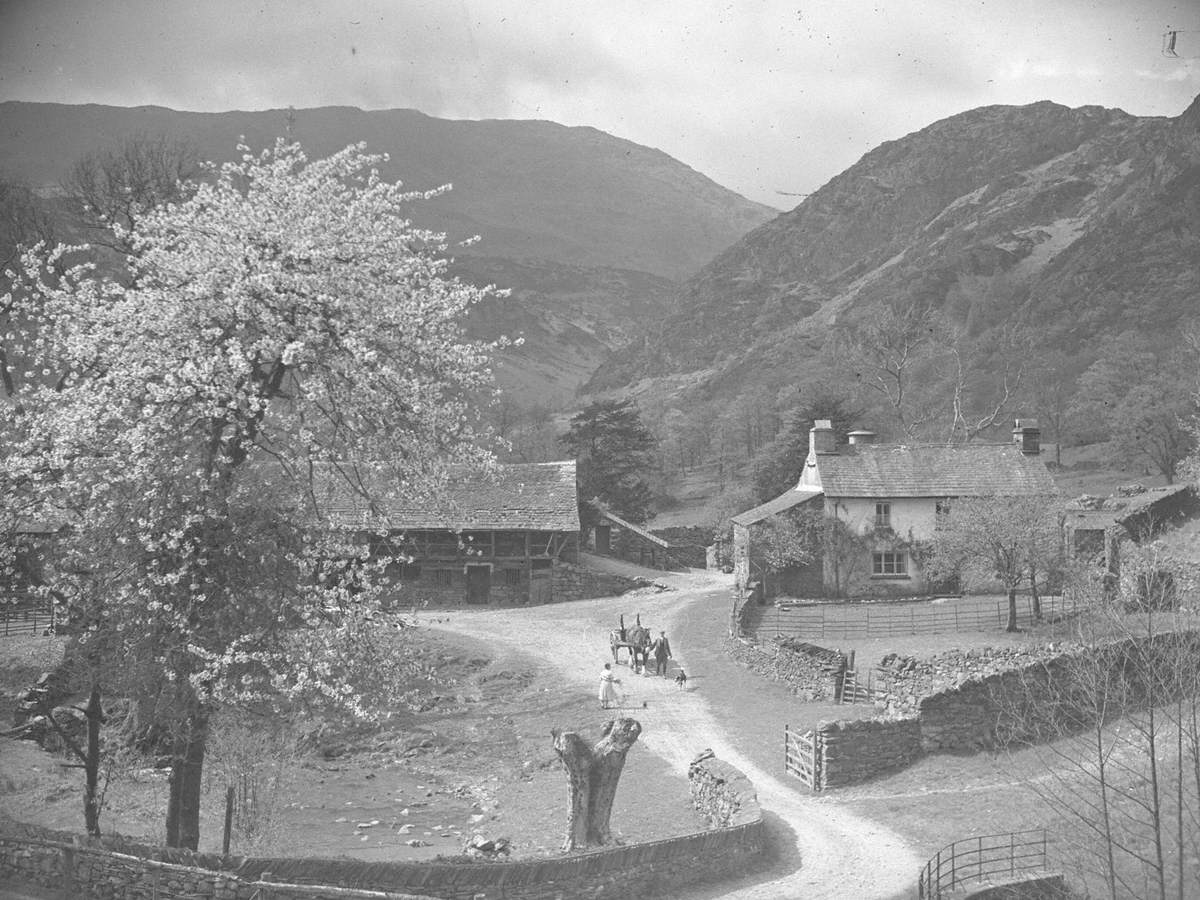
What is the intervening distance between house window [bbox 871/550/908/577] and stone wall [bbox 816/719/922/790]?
23.4 metres

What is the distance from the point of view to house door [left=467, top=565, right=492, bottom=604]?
51.3 meters

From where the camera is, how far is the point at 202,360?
1530cm

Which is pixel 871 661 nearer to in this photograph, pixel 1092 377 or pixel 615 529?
pixel 615 529

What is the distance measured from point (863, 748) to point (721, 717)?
7246 millimetres

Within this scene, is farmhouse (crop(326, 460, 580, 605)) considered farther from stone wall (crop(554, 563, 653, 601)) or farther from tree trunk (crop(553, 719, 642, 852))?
tree trunk (crop(553, 719, 642, 852))

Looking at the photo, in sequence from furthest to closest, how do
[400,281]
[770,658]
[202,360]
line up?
[770,658]
[400,281]
[202,360]

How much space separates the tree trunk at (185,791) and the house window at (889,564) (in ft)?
117

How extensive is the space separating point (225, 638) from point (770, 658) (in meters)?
22.8

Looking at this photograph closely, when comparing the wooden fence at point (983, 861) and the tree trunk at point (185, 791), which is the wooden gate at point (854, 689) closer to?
the wooden fence at point (983, 861)

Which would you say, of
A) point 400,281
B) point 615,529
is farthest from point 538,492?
point 400,281

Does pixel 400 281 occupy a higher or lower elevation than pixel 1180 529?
higher

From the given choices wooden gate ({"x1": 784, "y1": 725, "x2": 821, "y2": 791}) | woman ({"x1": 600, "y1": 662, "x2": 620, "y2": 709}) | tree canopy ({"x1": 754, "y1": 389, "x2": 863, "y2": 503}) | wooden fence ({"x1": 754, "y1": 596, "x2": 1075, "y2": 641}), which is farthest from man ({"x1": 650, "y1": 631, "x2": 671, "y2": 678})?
tree canopy ({"x1": 754, "y1": 389, "x2": 863, "y2": 503})

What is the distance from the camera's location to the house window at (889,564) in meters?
47.6

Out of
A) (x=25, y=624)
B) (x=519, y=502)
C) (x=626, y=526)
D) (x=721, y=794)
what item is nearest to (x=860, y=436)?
(x=626, y=526)
